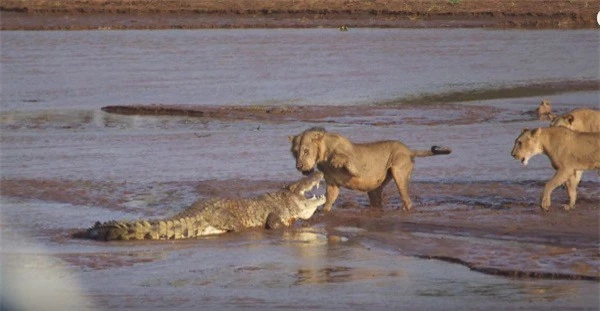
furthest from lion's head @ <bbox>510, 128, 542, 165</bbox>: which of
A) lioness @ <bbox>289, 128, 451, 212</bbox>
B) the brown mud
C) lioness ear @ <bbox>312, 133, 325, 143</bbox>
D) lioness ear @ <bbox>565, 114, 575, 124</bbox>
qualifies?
the brown mud

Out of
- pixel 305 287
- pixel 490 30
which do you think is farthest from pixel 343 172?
pixel 490 30

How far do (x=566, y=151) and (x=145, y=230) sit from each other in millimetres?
4422

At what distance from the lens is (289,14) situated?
47875mm

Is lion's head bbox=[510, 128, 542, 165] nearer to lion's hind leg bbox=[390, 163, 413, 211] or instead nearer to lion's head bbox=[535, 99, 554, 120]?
lion's hind leg bbox=[390, 163, 413, 211]

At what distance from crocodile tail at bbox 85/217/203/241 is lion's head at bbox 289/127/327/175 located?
1.45 meters

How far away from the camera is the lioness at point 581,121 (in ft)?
52.5

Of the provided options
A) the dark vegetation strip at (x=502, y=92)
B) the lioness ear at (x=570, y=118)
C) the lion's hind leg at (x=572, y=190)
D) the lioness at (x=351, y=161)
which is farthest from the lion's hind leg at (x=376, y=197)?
the dark vegetation strip at (x=502, y=92)

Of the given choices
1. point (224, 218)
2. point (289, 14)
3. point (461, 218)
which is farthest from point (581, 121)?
point (289, 14)

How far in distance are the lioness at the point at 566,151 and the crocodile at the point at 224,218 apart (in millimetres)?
2238

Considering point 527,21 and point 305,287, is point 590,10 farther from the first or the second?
point 305,287

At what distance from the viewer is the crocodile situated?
510 inches

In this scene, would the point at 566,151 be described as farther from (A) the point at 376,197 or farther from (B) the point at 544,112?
(B) the point at 544,112

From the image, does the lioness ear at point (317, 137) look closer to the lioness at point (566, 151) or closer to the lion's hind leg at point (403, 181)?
the lion's hind leg at point (403, 181)

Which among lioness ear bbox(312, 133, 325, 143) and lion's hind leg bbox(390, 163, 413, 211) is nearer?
lioness ear bbox(312, 133, 325, 143)
